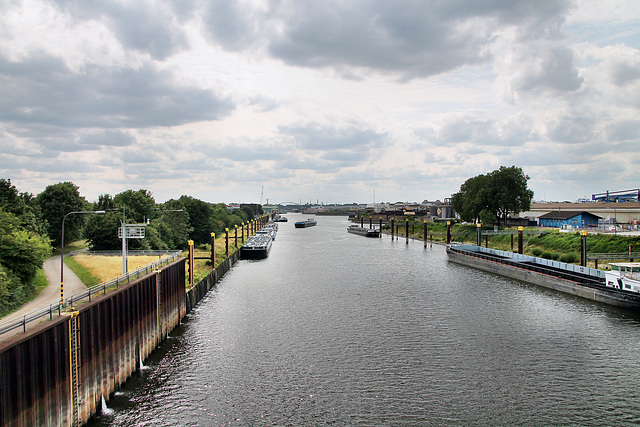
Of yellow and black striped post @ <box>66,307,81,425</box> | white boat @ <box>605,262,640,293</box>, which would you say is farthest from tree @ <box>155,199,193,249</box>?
white boat @ <box>605,262,640,293</box>

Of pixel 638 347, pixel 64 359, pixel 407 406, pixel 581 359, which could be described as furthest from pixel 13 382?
→ pixel 638 347

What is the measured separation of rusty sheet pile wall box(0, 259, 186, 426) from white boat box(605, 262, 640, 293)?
39223mm

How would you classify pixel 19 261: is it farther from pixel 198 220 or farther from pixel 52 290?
pixel 198 220

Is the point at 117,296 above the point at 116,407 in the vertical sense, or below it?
above

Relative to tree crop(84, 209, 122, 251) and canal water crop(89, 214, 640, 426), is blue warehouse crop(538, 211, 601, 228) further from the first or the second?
tree crop(84, 209, 122, 251)

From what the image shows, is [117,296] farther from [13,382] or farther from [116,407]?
[13,382]

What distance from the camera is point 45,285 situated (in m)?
32.7

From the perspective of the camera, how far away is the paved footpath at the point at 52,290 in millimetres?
24045

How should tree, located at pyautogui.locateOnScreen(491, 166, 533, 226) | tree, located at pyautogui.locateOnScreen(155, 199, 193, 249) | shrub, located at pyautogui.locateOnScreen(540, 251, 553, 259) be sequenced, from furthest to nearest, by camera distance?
tree, located at pyautogui.locateOnScreen(491, 166, 533, 226) < tree, located at pyautogui.locateOnScreen(155, 199, 193, 249) < shrub, located at pyautogui.locateOnScreen(540, 251, 553, 259)

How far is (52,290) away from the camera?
3042 centimetres

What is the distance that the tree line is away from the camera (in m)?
31.1

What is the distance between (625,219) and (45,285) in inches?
4322

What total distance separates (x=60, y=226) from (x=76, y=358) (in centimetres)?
5941

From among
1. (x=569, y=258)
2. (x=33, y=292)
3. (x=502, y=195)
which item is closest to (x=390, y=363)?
(x=33, y=292)
